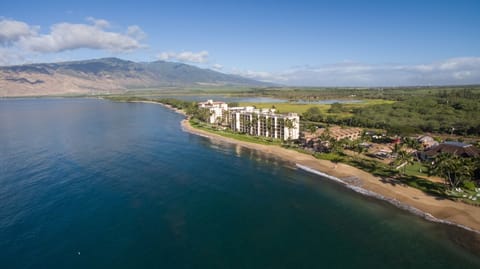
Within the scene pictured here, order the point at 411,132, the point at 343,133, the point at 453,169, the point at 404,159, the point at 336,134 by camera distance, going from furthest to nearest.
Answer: the point at 411,132 → the point at 343,133 → the point at 336,134 → the point at 404,159 → the point at 453,169

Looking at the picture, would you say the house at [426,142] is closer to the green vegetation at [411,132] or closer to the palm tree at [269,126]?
the green vegetation at [411,132]

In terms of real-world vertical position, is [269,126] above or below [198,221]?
above

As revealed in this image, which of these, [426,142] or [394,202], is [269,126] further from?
[394,202]

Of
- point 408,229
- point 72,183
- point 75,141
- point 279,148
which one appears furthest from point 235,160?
Result: point 75,141

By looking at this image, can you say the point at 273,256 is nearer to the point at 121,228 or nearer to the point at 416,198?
the point at 121,228

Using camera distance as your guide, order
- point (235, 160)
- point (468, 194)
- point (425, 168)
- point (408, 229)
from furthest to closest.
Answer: point (235, 160) → point (425, 168) → point (468, 194) → point (408, 229)

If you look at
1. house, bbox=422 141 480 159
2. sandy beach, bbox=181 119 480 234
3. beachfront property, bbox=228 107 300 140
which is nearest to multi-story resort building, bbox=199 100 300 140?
beachfront property, bbox=228 107 300 140

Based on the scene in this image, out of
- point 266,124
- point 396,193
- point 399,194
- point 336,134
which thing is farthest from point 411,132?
point 399,194
